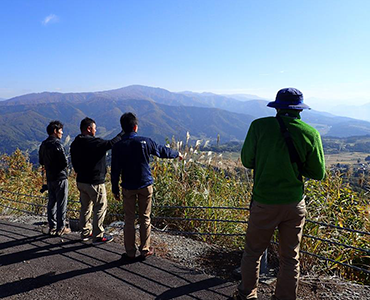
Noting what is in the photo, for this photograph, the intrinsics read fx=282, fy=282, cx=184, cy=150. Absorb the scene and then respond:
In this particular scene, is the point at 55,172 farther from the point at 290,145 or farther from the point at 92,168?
the point at 290,145

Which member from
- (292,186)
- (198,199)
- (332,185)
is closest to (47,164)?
(198,199)

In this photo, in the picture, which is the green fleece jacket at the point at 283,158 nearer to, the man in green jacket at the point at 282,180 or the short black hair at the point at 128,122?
the man in green jacket at the point at 282,180

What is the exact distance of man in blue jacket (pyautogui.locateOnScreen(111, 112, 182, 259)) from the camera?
4.02m

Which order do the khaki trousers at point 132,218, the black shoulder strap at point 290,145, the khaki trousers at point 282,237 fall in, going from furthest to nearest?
the khaki trousers at point 132,218
the khaki trousers at point 282,237
the black shoulder strap at point 290,145

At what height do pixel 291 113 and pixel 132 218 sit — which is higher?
pixel 291 113

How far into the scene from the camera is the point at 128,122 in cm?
403

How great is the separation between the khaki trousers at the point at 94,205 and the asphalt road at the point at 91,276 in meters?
0.26

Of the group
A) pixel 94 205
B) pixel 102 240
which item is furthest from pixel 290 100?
pixel 102 240

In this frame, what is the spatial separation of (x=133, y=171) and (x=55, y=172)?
1.99 metres

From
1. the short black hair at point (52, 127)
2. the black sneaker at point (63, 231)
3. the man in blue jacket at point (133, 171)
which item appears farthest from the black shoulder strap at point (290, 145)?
the black sneaker at point (63, 231)

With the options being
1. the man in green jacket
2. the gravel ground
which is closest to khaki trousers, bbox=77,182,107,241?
the gravel ground

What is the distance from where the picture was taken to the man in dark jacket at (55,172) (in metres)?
5.10

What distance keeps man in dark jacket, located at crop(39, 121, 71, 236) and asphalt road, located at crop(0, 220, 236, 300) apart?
50 cm

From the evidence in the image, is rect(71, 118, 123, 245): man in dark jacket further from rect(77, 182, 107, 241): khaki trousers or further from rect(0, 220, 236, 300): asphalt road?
rect(0, 220, 236, 300): asphalt road
